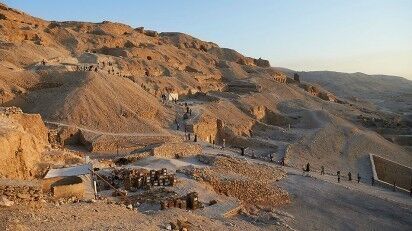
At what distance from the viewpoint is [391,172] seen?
86.3ft

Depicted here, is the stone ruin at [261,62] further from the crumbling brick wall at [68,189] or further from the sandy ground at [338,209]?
the crumbling brick wall at [68,189]

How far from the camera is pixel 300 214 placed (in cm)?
1583

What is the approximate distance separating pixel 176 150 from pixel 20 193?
12640 millimetres

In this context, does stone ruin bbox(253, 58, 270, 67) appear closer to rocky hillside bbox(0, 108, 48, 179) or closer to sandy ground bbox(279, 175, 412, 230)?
sandy ground bbox(279, 175, 412, 230)

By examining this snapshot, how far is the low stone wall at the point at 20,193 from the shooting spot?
9.12 metres

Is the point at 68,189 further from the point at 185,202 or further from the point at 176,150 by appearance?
the point at 176,150

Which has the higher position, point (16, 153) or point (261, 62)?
point (261, 62)

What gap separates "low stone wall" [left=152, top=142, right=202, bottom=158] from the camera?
2092cm

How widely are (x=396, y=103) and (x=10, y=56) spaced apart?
5410 cm

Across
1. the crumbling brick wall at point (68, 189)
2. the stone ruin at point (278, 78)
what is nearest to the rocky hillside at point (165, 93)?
the stone ruin at point (278, 78)

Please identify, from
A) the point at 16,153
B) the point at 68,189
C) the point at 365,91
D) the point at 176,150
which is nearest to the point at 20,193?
the point at 68,189

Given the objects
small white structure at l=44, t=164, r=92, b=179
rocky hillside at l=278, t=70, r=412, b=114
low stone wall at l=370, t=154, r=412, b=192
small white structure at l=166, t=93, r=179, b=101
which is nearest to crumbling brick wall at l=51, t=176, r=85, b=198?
small white structure at l=44, t=164, r=92, b=179

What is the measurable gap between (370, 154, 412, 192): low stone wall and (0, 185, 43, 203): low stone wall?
18.4 m

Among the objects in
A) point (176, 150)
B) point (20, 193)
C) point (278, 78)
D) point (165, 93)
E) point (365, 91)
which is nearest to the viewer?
point (20, 193)
